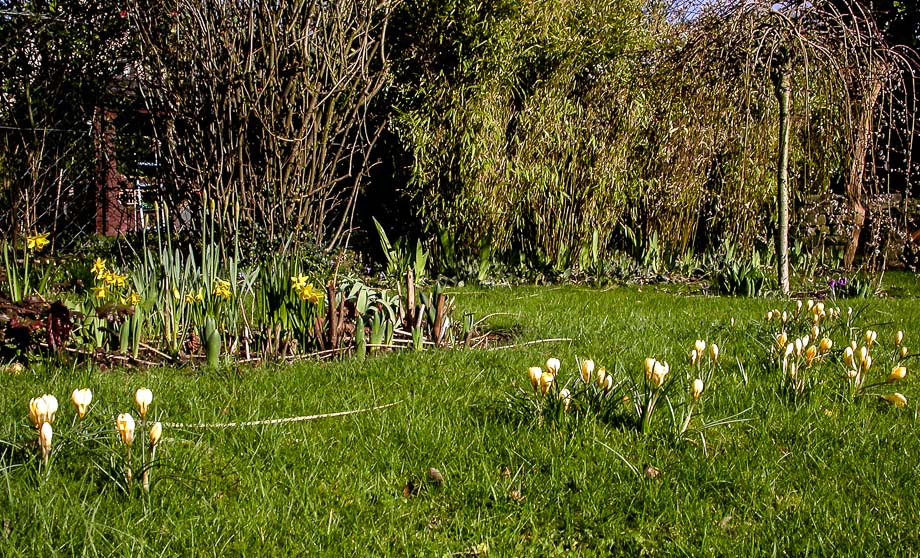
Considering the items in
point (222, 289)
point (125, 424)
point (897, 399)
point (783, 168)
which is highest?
point (783, 168)

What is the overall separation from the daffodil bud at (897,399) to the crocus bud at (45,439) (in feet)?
8.61

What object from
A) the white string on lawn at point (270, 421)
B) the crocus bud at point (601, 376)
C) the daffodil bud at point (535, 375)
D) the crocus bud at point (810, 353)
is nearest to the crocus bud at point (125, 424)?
the white string on lawn at point (270, 421)

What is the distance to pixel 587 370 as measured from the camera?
2.58 m

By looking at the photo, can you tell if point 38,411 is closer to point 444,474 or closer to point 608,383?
point 444,474

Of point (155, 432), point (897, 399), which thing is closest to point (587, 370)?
point (897, 399)

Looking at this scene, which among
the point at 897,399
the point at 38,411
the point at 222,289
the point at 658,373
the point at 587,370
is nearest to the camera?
the point at 38,411

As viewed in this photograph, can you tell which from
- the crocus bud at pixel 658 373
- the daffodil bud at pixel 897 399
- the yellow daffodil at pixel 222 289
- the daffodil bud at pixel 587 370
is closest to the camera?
the crocus bud at pixel 658 373

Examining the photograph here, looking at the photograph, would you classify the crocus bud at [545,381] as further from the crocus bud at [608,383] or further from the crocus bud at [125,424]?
the crocus bud at [125,424]

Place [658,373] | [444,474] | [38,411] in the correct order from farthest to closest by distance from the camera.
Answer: [658,373], [444,474], [38,411]

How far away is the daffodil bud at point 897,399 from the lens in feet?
9.17

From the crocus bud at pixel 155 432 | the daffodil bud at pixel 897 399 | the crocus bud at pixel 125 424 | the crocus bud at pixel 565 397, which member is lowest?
the daffodil bud at pixel 897 399

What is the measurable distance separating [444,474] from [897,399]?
1646 mm

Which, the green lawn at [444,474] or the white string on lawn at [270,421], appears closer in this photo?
the green lawn at [444,474]

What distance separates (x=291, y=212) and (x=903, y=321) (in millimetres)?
4018
